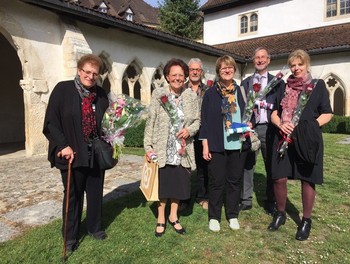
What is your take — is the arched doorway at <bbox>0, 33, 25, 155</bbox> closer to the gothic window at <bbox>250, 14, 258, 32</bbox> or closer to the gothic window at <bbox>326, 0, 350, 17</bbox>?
the gothic window at <bbox>250, 14, 258, 32</bbox>

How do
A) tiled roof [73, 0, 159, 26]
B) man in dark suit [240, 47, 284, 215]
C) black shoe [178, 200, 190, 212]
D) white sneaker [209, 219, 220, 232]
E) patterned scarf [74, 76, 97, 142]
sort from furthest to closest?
tiled roof [73, 0, 159, 26]
black shoe [178, 200, 190, 212]
man in dark suit [240, 47, 284, 215]
white sneaker [209, 219, 220, 232]
patterned scarf [74, 76, 97, 142]

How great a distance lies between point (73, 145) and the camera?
2877mm

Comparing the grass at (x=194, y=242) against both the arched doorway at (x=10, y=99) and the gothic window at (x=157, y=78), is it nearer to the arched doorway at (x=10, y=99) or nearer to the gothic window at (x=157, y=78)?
the gothic window at (x=157, y=78)

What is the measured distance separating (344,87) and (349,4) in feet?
16.6

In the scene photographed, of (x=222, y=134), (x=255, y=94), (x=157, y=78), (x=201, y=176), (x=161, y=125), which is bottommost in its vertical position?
(x=201, y=176)

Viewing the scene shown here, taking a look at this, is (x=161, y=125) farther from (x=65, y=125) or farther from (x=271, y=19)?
(x=271, y=19)

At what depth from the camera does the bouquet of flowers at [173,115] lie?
3193 mm

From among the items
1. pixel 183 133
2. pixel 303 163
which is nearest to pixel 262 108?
pixel 303 163

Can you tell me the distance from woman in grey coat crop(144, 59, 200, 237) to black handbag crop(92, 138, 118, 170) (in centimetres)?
42

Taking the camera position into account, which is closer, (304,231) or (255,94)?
(304,231)

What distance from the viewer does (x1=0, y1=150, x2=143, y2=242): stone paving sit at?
3.65m

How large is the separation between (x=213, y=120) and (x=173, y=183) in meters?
0.82

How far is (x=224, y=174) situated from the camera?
11.3ft

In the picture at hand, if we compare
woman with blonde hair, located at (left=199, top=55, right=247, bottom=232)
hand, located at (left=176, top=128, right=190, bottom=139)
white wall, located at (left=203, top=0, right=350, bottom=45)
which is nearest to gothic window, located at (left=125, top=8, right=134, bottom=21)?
white wall, located at (left=203, top=0, right=350, bottom=45)
